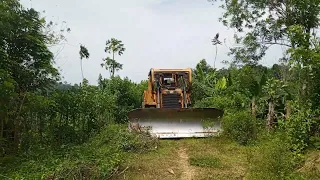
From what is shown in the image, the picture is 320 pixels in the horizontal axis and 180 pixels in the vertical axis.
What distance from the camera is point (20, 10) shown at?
8148 millimetres

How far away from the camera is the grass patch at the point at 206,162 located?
284 inches

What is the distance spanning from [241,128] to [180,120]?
175 centimetres

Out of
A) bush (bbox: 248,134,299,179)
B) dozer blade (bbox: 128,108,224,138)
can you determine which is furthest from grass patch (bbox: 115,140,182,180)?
bush (bbox: 248,134,299,179)

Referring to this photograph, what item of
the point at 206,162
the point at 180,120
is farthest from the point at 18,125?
the point at 206,162

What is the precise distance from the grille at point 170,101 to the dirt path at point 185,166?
131 inches

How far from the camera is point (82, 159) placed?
22.5 feet

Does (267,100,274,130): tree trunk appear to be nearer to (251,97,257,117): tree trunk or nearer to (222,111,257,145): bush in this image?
(222,111,257,145): bush

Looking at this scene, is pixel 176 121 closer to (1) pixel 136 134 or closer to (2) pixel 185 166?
(1) pixel 136 134

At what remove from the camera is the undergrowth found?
612 cm

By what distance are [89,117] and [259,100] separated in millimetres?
5076

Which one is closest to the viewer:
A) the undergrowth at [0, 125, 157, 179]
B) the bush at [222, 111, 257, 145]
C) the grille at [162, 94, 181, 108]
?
the undergrowth at [0, 125, 157, 179]

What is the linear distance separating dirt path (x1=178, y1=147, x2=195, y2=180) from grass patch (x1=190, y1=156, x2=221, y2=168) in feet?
0.48

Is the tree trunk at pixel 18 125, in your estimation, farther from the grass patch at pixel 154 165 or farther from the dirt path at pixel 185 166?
the dirt path at pixel 185 166

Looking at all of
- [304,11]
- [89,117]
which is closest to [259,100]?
[304,11]
